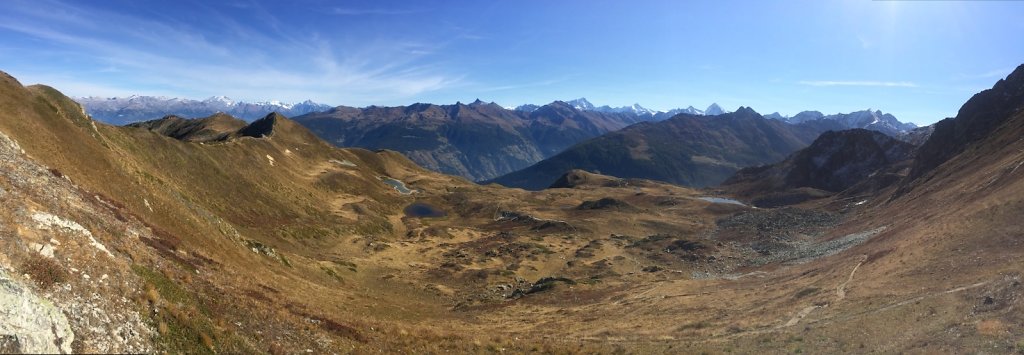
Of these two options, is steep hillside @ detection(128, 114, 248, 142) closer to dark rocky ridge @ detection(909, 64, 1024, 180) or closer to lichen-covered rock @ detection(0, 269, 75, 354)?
lichen-covered rock @ detection(0, 269, 75, 354)

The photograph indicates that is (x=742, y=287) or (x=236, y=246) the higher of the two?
(x=236, y=246)

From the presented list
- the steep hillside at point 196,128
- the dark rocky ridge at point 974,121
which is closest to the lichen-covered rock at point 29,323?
the dark rocky ridge at point 974,121

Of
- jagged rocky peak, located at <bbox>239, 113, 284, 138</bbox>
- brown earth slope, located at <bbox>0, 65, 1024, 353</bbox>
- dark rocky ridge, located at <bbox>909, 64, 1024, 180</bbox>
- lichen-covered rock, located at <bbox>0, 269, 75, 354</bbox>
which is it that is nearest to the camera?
lichen-covered rock, located at <bbox>0, 269, 75, 354</bbox>

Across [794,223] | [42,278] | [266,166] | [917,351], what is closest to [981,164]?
[794,223]

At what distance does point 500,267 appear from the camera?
3140 inches

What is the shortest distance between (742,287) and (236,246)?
54067 mm

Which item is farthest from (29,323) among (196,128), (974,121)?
(196,128)

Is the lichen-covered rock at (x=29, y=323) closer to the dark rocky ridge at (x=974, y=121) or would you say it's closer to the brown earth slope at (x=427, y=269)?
the brown earth slope at (x=427, y=269)

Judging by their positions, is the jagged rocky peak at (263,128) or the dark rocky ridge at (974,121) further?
the jagged rocky peak at (263,128)

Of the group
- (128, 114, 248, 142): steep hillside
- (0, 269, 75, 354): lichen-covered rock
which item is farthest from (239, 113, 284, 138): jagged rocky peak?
(0, 269, 75, 354): lichen-covered rock

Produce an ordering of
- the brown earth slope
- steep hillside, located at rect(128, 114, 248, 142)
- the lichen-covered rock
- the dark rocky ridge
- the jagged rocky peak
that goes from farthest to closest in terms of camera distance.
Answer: steep hillside, located at rect(128, 114, 248, 142) → the jagged rocky peak → the dark rocky ridge → the brown earth slope → the lichen-covered rock

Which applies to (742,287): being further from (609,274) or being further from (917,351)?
(917,351)

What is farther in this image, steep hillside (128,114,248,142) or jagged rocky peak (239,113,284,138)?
steep hillside (128,114,248,142)

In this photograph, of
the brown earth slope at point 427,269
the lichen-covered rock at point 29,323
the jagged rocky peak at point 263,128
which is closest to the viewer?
the lichen-covered rock at point 29,323
